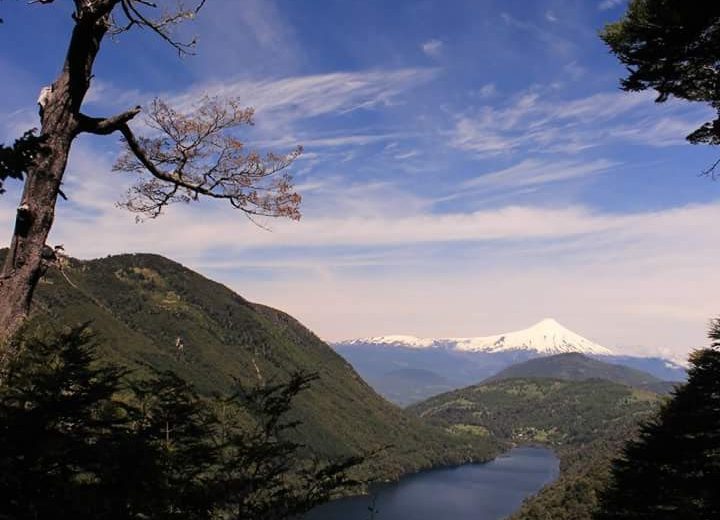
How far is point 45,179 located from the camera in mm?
6242

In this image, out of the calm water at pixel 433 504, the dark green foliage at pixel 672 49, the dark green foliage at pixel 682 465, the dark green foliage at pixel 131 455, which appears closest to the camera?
the dark green foliage at pixel 131 455

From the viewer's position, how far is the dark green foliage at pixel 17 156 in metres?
4.76

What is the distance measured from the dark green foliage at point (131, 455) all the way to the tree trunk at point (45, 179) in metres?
0.87

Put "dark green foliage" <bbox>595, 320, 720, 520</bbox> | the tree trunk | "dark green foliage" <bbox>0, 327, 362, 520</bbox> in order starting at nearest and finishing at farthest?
"dark green foliage" <bbox>0, 327, 362, 520</bbox>, the tree trunk, "dark green foliage" <bbox>595, 320, 720, 520</bbox>

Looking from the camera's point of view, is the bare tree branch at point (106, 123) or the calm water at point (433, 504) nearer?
the bare tree branch at point (106, 123)

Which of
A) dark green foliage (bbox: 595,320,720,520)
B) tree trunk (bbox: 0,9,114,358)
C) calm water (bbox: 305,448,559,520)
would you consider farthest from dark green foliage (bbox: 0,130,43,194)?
calm water (bbox: 305,448,559,520)

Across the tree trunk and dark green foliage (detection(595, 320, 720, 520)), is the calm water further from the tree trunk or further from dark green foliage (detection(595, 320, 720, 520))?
the tree trunk

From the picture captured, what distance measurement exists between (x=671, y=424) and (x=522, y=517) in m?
70.8

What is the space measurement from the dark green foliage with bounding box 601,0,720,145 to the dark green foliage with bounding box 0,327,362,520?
465 inches

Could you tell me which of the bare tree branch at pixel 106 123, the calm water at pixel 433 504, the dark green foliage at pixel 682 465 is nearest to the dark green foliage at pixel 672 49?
the bare tree branch at pixel 106 123

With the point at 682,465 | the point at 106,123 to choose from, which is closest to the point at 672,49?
the point at 106,123

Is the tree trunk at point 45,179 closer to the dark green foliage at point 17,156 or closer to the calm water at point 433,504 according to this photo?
the dark green foliage at point 17,156

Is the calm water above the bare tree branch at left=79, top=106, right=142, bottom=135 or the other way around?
the other way around

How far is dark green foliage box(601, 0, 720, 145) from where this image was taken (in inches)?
489
